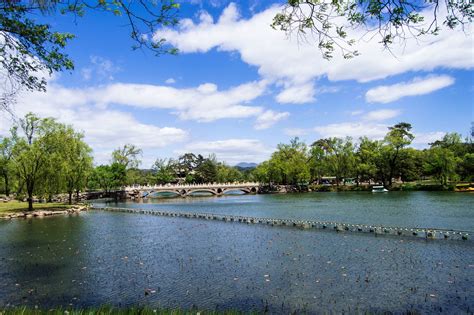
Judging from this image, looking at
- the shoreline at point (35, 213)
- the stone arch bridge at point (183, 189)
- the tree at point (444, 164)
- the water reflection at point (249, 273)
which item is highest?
the tree at point (444, 164)

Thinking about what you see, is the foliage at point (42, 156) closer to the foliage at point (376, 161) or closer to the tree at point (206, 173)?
the foliage at point (376, 161)

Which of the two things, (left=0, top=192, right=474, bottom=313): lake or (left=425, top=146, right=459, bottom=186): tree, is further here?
(left=425, top=146, right=459, bottom=186): tree

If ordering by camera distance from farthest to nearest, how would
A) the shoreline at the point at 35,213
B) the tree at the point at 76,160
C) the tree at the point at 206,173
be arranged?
the tree at the point at 206,173 → the tree at the point at 76,160 → the shoreline at the point at 35,213

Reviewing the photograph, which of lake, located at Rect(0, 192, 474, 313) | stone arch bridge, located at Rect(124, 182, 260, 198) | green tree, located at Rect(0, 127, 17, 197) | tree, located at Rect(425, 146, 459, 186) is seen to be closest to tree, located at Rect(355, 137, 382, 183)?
tree, located at Rect(425, 146, 459, 186)

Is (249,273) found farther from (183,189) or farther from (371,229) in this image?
(183,189)

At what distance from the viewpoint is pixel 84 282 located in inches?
579

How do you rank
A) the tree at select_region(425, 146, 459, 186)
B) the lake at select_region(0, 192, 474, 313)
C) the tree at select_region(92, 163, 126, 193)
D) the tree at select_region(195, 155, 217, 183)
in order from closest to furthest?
the lake at select_region(0, 192, 474, 313) < the tree at select_region(425, 146, 459, 186) < the tree at select_region(92, 163, 126, 193) < the tree at select_region(195, 155, 217, 183)

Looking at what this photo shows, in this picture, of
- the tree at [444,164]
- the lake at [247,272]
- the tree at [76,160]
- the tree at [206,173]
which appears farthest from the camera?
the tree at [206,173]

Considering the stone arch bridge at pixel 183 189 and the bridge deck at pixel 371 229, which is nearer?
the bridge deck at pixel 371 229

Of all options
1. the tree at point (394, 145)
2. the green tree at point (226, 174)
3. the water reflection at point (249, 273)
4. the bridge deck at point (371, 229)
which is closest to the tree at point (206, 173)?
the green tree at point (226, 174)

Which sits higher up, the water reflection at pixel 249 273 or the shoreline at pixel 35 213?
the shoreline at pixel 35 213

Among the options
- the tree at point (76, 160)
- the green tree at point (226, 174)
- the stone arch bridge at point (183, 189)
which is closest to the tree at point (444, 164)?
the stone arch bridge at point (183, 189)

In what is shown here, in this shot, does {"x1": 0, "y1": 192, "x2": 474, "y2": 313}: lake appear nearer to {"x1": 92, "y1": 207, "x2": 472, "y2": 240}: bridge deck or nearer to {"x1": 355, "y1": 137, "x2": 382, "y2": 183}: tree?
{"x1": 92, "y1": 207, "x2": 472, "y2": 240}: bridge deck

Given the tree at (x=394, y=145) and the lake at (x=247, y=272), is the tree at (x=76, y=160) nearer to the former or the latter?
the lake at (x=247, y=272)
